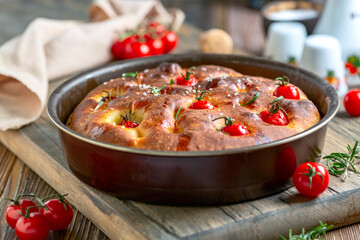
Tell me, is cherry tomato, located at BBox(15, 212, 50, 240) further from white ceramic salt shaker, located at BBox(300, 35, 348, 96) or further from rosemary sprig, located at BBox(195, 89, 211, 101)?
white ceramic salt shaker, located at BBox(300, 35, 348, 96)

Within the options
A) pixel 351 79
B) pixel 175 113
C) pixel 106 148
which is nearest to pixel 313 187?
pixel 175 113

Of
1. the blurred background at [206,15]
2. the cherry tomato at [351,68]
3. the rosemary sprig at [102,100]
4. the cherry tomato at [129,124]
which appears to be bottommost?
the blurred background at [206,15]

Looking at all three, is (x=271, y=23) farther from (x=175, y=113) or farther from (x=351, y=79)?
(x=175, y=113)

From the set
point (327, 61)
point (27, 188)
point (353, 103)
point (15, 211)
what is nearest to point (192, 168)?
point (15, 211)

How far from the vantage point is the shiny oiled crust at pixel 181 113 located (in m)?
2.77

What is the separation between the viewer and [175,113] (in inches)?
120

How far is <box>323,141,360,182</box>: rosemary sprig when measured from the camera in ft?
10.2

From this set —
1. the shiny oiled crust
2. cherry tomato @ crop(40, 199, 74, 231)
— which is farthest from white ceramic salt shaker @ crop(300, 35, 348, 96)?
cherry tomato @ crop(40, 199, 74, 231)

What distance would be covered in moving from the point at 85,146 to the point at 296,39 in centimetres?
296

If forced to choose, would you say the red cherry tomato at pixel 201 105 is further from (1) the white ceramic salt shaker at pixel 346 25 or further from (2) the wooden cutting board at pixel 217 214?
(1) the white ceramic salt shaker at pixel 346 25

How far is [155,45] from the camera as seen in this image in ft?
16.8

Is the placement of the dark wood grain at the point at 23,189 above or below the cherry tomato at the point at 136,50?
below

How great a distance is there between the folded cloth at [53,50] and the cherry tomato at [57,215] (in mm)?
1159

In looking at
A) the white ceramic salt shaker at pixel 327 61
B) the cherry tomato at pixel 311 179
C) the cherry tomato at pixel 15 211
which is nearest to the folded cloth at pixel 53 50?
the cherry tomato at pixel 15 211
